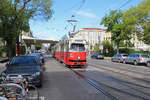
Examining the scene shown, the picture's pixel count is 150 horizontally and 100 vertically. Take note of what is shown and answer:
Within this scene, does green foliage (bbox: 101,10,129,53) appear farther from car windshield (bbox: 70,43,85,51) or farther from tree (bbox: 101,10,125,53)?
car windshield (bbox: 70,43,85,51)

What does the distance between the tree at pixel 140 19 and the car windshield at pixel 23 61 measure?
101 feet

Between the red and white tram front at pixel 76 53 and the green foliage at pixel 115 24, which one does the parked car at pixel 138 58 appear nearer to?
the red and white tram front at pixel 76 53

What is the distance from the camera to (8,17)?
93.6ft

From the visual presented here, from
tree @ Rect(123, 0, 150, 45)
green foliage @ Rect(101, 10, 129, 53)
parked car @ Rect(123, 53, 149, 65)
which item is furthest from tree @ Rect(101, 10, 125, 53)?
parked car @ Rect(123, 53, 149, 65)

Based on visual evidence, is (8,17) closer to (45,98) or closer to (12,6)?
(12,6)

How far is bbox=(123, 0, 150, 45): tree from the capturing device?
3722 cm

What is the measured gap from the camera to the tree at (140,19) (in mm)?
37219

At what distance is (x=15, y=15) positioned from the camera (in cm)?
2867

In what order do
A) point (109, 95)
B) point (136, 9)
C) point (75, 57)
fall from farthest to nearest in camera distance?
point (136, 9)
point (75, 57)
point (109, 95)

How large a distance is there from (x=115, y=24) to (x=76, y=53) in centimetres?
2848

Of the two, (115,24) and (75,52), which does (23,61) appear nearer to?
(75,52)

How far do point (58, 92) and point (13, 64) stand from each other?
3258 mm

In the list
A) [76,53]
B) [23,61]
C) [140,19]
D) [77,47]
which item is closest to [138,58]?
[77,47]

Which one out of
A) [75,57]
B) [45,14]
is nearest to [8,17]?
[45,14]
